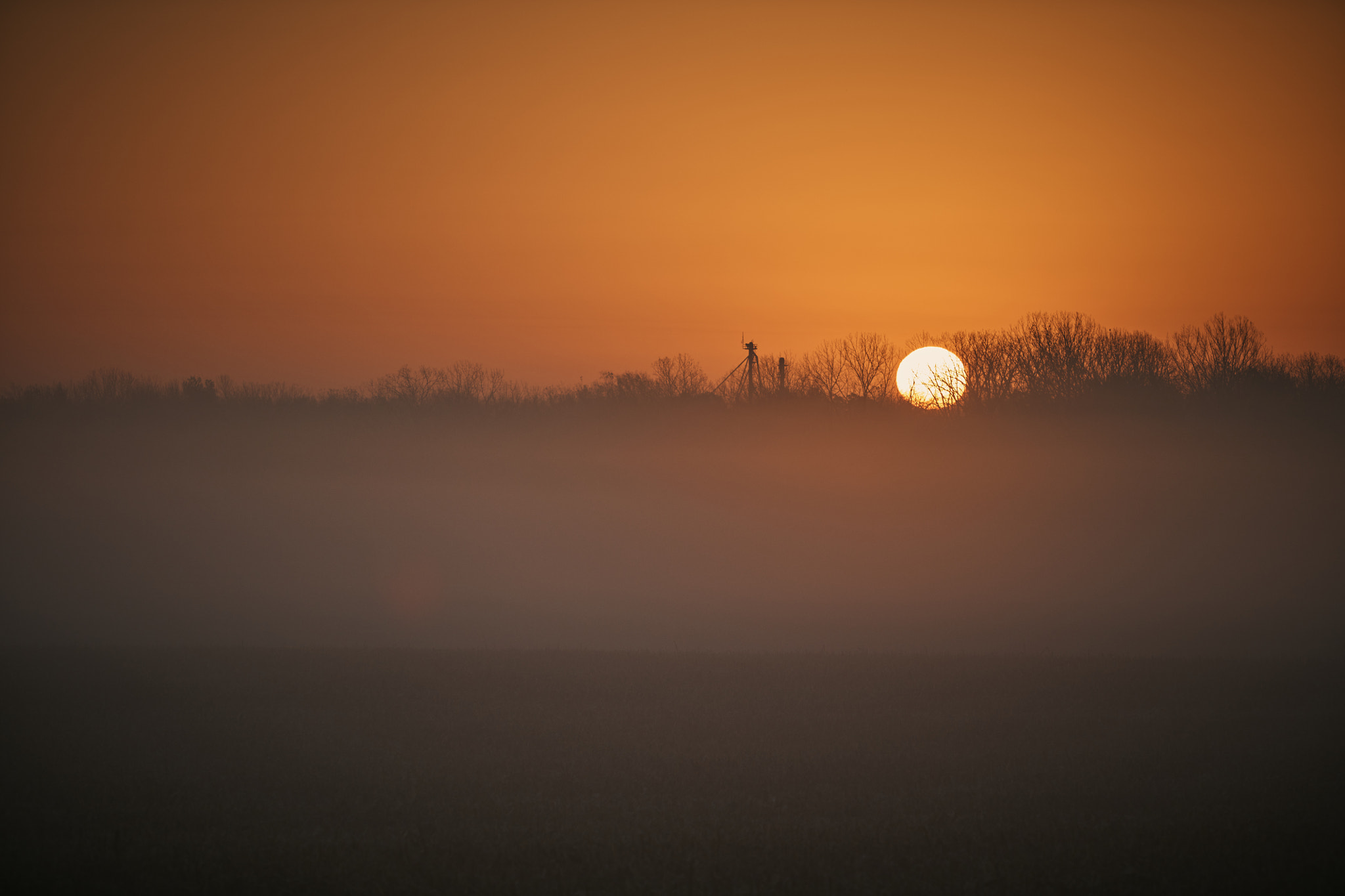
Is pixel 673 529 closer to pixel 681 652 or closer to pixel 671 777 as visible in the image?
pixel 681 652

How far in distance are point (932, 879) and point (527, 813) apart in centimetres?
405

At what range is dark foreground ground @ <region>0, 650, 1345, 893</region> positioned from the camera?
7062mm

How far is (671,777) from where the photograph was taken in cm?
945

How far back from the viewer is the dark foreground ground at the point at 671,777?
7.06 m

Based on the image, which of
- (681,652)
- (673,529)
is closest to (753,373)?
(673,529)

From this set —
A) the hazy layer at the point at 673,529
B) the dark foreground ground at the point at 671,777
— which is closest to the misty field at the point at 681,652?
the dark foreground ground at the point at 671,777

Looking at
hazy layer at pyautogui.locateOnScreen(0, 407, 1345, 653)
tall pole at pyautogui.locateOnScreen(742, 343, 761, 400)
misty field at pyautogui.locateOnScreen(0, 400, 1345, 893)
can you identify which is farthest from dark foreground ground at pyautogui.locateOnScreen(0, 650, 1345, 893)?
tall pole at pyautogui.locateOnScreen(742, 343, 761, 400)

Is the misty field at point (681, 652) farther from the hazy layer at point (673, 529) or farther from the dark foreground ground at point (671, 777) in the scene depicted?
the hazy layer at point (673, 529)

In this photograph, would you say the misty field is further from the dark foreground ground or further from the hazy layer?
the hazy layer

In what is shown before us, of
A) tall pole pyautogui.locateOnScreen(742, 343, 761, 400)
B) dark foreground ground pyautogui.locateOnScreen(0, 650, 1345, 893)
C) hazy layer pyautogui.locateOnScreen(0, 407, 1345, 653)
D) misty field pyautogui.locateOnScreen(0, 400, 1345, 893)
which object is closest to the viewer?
dark foreground ground pyautogui.locateOnScreen(0, 650, 1345, 893)

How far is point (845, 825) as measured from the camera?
7.94 metres

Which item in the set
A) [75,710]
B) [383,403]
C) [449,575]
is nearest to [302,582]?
[449,575]

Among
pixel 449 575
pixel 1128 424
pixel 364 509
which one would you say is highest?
pixel 1128 424

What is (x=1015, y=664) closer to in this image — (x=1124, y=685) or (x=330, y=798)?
(x=1124, y=685)
